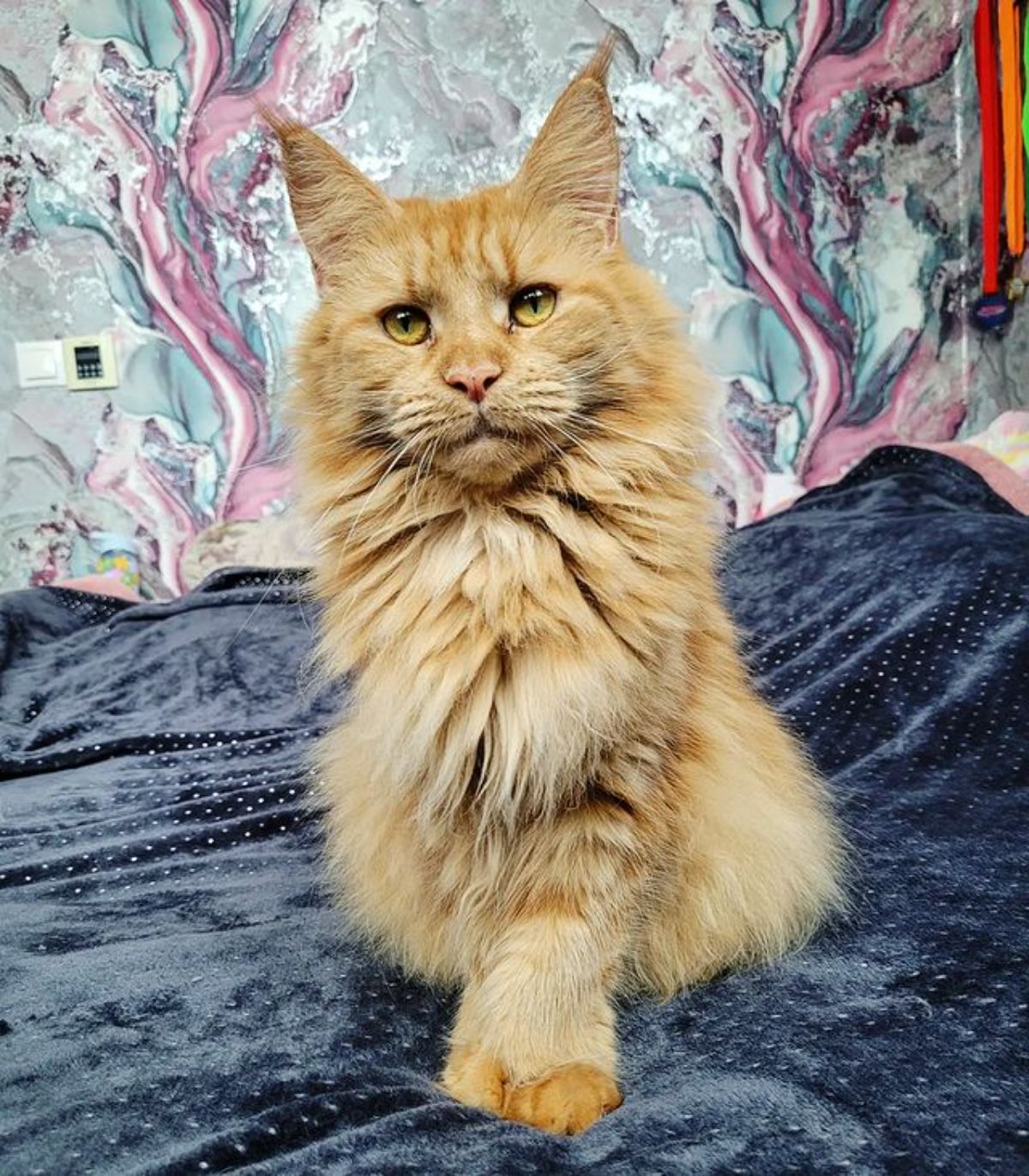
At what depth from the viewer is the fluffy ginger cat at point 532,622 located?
0.87 metres

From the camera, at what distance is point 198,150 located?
292 cm

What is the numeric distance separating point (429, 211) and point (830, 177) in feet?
7.37

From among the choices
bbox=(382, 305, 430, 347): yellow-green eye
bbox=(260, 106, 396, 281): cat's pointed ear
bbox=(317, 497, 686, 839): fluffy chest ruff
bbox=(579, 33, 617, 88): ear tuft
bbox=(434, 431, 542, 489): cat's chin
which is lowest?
bbox=(317, 497, 686, 839): fluffy chest ruff

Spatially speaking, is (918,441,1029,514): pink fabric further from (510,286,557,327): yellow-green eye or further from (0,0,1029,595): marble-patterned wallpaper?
(510,286,557,327): yellow-green eye

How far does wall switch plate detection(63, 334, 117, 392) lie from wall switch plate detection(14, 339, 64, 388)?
0.09 feet

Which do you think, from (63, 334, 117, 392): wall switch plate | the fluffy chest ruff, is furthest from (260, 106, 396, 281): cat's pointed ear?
(63, 334, 117, 392): wall switch plate

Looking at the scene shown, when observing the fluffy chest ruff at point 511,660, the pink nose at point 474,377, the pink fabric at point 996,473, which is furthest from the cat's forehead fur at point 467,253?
the pink fabric at point 996,473

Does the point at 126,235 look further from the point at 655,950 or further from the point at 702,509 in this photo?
the point at 655,950

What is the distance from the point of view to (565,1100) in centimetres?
77

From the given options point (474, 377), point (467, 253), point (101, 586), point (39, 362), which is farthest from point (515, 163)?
point (474, 377)

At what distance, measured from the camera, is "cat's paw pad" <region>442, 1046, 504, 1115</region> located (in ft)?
2.62

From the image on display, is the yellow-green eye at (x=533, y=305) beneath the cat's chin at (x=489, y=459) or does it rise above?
above

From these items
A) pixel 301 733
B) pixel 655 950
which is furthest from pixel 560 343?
pixel 301 733

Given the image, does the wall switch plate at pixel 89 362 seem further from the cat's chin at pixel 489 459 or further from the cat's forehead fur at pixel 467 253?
the cat's chin at pixel 489 459
